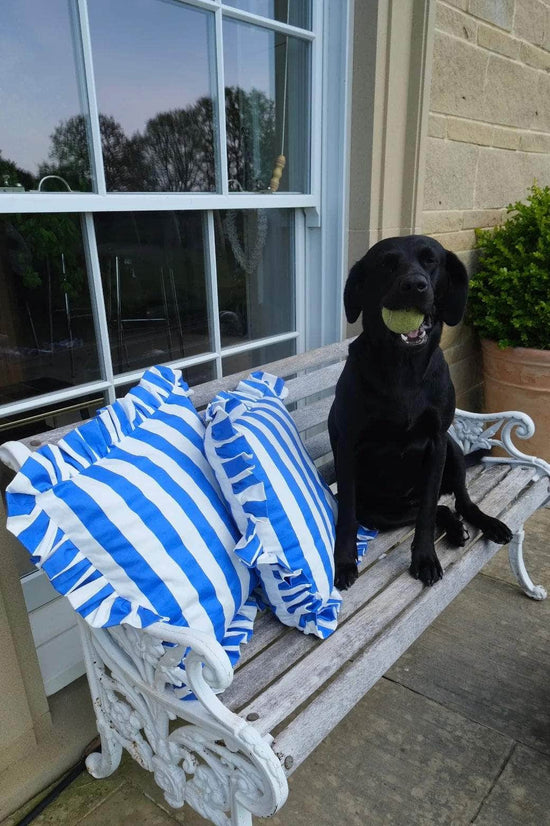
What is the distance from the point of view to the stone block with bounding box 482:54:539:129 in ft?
10.3

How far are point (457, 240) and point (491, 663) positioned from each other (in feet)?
7.11

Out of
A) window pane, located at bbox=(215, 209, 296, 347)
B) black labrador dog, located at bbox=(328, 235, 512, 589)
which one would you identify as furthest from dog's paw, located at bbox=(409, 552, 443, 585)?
window pane, located at bbox=(215, 209, 296, 347)

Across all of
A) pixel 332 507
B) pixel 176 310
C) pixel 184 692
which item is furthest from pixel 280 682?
pixel 176 310

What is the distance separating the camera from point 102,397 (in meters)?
1.96

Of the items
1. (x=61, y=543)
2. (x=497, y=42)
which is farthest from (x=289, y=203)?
(x=61, y=543)

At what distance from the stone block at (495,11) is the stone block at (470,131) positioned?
0.47 meters

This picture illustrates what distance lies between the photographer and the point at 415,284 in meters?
1.42

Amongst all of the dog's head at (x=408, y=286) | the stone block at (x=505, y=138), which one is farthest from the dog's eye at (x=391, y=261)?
the stone block at (x=505, y=138)

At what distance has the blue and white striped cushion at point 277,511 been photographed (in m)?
1.31

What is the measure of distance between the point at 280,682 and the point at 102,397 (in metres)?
1.12

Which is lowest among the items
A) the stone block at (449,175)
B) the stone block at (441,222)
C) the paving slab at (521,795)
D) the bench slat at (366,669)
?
the paving slab at (521,795)

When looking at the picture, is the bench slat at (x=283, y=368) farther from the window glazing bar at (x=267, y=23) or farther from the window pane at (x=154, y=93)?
the window glazing bar at (x=267, y=23)

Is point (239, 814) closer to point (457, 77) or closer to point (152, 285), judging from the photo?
point (152, 285)

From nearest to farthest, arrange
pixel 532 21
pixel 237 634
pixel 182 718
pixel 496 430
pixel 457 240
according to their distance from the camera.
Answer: pixel 182 718, pixel 237 634, pixel 496 430, pixel 457 240, pixel 532 21
